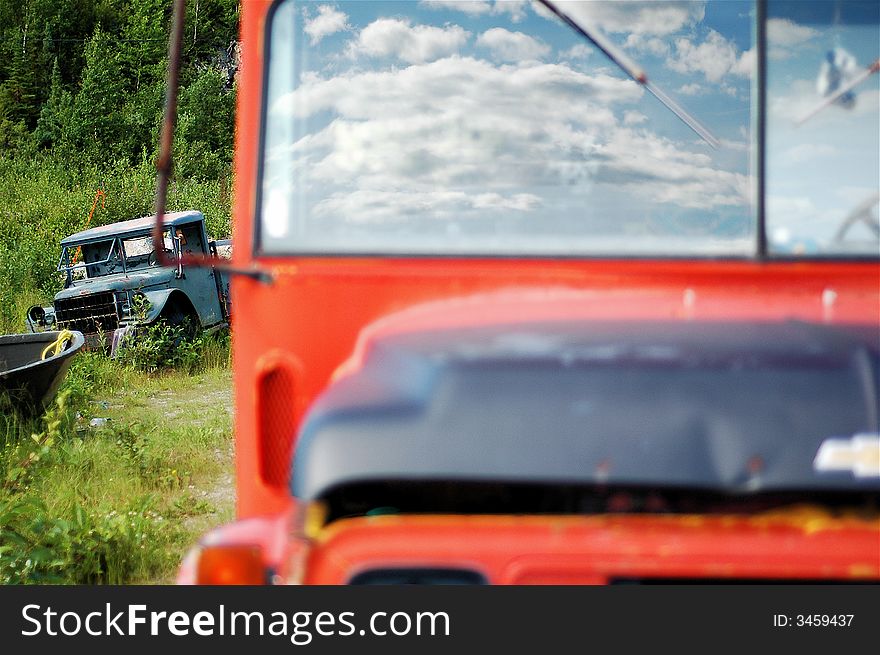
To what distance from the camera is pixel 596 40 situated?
2.17 metres

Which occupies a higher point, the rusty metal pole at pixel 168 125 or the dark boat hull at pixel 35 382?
the rusty metal pole at pixel 168 125

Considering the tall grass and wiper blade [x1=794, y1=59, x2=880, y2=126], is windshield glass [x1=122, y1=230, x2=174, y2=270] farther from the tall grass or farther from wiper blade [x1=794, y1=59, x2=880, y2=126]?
wiper blade [x1=794, y1=59, x2=880, y2=126]

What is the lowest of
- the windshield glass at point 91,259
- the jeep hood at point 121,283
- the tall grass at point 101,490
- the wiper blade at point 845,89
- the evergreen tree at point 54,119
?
the tall grass at point 101,490

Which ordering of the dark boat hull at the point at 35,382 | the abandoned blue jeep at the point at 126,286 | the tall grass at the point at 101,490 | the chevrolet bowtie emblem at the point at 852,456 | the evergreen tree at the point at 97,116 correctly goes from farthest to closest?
1. the evergreen tree at the point at 97,116
2. the abandoned blue jeep at the point at 126,286
3. the dark boat hull at the point at 35,382
4. the tall grass at the point at 101,490
5. the chevrolet bowtie emblem at the point at 852,456

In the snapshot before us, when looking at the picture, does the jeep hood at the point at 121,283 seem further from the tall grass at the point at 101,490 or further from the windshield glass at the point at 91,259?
the tall grass at the point at 101,490

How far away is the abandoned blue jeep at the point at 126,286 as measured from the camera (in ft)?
34.4

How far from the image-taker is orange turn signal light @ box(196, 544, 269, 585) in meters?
1.64

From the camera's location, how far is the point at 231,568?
1637 mm

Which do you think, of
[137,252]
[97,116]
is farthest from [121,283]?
[97,116]

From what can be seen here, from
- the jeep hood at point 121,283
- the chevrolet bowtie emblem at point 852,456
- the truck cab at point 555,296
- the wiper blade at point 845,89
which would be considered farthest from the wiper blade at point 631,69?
the jeep hood at point 121,283

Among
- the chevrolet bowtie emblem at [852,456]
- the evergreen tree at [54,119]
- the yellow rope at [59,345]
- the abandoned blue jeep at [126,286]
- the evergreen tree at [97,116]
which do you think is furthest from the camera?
the evergreen tree at [54,119]

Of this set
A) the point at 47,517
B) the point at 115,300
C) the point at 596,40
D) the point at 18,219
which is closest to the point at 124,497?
the point at 47,517

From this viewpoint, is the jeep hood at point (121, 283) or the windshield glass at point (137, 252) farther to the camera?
the windshield glass at point (137, 252)

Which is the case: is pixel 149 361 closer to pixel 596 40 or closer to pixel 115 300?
pixel 115 300
